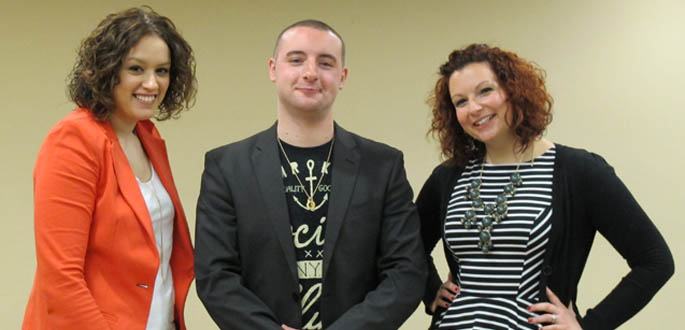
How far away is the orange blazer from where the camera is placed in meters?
1.70

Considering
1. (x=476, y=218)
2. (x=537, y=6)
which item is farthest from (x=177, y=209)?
(x=537, y=6)

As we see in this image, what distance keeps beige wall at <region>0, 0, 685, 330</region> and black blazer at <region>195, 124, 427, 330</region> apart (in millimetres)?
1627

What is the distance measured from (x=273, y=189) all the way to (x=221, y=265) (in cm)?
27

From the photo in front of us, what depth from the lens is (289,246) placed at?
1888 mm

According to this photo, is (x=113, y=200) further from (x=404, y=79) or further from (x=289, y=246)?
(x=404, y=79)

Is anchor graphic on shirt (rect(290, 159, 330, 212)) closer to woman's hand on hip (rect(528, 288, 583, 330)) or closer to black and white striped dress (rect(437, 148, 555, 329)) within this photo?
black and white striped dress (rect(437, 148, 555, 329))

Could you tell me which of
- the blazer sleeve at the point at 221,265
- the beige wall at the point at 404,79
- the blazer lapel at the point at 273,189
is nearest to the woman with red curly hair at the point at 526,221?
the blazer lapel at the point at 273,189

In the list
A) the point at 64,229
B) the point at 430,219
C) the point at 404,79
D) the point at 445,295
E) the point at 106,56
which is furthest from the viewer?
the point at 404,79

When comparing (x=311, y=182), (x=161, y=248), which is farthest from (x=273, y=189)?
(x=161, y=248)

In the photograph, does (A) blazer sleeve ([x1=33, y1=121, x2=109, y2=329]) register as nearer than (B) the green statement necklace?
Yes

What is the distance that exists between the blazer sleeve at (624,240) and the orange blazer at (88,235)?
1.32 m

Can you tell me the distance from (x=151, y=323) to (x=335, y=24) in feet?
7.25

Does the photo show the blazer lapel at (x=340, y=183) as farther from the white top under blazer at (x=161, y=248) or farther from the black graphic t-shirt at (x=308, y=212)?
the white top under blazer at (x=161, y=248)

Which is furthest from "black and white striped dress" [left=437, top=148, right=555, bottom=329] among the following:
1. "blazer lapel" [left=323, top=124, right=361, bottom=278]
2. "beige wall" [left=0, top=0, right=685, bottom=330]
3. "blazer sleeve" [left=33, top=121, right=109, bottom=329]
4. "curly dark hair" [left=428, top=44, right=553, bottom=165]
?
"beige wall" [left=0, top=0, right=685, bottom=330]
